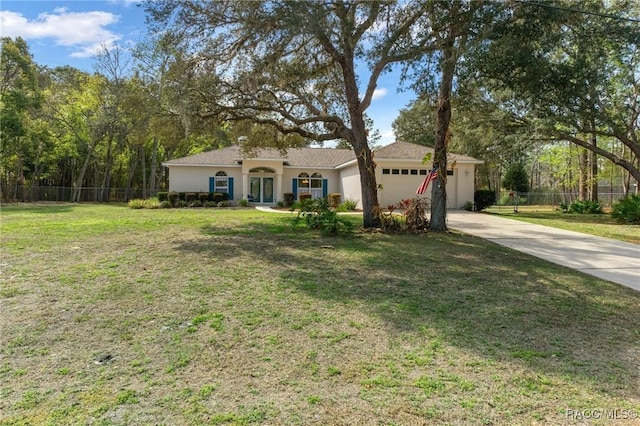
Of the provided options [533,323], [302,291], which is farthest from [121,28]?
[533,323]

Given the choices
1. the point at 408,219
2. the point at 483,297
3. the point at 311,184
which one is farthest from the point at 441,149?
the point at 311,184

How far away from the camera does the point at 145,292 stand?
5090mm

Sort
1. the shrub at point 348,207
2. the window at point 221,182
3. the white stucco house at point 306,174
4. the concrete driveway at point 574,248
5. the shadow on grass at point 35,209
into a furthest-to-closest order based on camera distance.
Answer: the window at point 221,182 < the white stucco house at point 306,174 < the shrub at point 348,207 < the shadow on grass at point 35,209 < the concrete driveway at point 574,248

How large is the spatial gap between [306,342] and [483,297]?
9.01 ft

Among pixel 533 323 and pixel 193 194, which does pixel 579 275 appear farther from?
pixel 193 194

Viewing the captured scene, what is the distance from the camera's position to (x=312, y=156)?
2789cm

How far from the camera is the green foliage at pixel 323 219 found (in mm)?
10734

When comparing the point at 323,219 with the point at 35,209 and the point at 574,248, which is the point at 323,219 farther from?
the point at 35,209

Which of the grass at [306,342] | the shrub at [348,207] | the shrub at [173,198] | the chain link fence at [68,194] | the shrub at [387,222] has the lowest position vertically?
the grass at [306,342]

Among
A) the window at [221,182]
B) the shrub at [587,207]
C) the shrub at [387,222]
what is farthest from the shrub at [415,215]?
the shrub at [587,207]

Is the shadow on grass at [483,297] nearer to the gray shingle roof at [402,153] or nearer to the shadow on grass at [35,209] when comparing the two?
the gray shingle roof at [402,153]

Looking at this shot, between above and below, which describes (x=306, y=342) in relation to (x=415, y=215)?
below

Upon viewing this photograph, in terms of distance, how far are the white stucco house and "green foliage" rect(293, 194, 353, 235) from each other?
10330 mm

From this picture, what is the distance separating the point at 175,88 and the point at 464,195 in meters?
17.1
